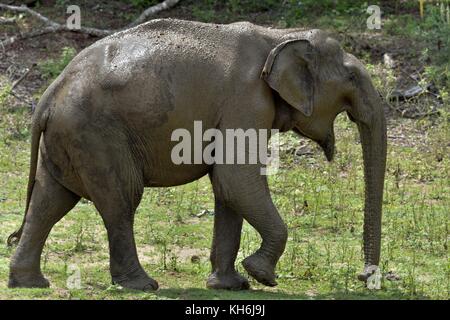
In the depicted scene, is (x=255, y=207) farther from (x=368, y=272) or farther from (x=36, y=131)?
(x=36, y=131)


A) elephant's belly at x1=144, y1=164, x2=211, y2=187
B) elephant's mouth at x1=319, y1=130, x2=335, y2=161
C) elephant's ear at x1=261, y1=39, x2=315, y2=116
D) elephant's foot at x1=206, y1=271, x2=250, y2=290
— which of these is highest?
elephant's ear at x1=261, y1=39, x2=315, y2=116

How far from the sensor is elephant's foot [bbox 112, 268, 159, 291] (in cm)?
888

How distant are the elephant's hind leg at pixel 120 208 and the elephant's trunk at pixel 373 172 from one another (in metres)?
1.65

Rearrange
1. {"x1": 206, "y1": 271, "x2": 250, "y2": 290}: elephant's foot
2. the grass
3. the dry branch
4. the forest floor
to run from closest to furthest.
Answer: {"x1": 206, "y1": 271, "x2": 250, "y2": 290}: elephant's foot → the grass → the forest floor → the dry branch

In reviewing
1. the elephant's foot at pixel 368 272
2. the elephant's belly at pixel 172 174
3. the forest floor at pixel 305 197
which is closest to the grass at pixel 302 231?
the forest floor at pixel 305 197

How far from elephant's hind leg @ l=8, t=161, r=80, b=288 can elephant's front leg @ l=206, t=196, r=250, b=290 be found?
1.19 metres

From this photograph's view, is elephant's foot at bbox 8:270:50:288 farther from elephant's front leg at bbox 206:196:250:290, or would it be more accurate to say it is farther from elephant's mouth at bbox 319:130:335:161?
elephant's mouth at bbox 319:130:335:161

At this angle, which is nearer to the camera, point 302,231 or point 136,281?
point 136,281

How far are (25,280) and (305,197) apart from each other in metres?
4.00

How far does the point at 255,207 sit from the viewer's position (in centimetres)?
877

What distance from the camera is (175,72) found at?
8.83m

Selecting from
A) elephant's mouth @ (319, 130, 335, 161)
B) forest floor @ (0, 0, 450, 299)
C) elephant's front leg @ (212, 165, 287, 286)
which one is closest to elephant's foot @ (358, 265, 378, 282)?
forest floor @ (0, 0, 450, 299)

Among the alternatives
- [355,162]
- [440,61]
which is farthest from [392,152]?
[440,61]

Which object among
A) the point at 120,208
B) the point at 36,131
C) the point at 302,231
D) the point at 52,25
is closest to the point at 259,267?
the point at 120,208
